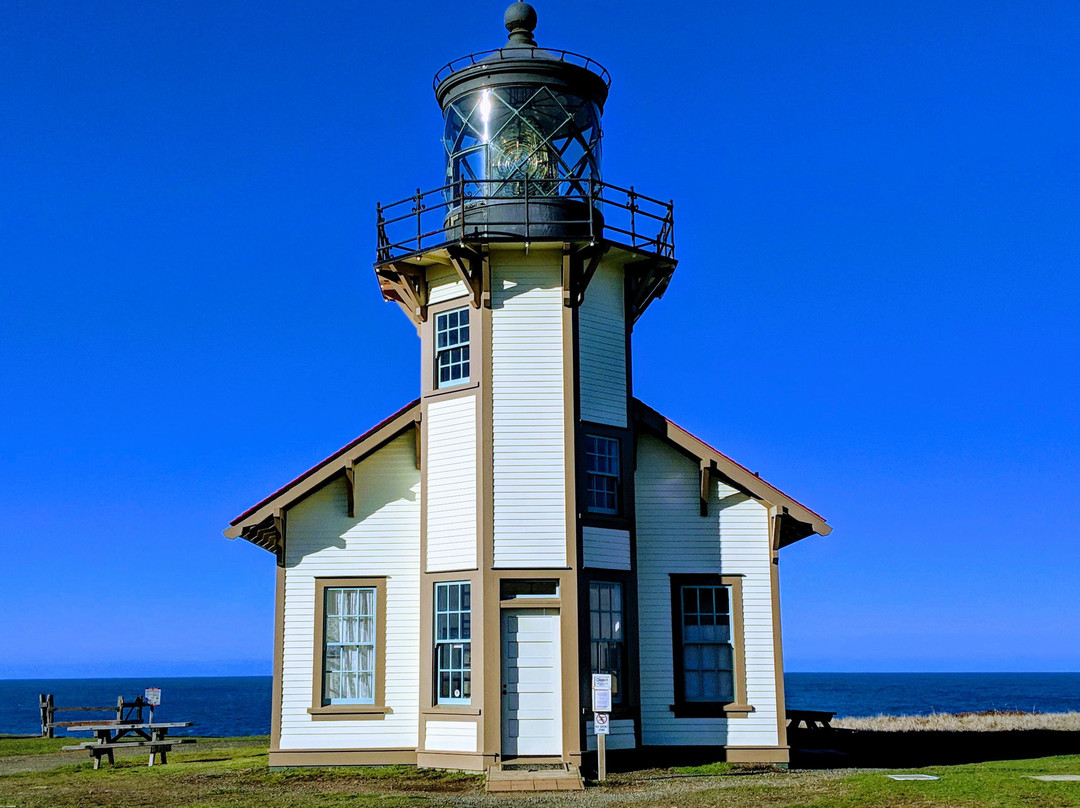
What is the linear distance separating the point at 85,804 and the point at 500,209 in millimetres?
10112

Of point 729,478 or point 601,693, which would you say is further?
point 729,478

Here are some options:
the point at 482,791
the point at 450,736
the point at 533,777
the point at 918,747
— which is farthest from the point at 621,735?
the point at 918,747

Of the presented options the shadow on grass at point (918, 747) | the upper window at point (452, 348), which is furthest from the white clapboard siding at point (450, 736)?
the shadow on grass at point (918, 747)

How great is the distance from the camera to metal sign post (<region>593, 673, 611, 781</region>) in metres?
15.4

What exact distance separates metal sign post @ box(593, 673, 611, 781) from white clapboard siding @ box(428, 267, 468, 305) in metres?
6.30

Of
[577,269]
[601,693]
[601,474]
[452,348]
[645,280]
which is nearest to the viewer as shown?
[601,693]

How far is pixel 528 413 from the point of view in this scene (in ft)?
56.6

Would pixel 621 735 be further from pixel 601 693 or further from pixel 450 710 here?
pixel 450 710

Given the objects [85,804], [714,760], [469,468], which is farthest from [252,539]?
[714,760]

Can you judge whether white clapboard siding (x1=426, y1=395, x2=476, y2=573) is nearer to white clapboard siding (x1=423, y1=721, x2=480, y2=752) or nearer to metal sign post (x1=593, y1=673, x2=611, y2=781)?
white clapboard siding (x1=423, y1=721, x2=480, y2=752)

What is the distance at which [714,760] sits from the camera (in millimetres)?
17828

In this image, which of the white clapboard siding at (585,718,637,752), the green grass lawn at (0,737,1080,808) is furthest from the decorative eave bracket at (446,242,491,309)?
the green grass lawn at (0,737,1080,808)

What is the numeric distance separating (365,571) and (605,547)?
3.94 m

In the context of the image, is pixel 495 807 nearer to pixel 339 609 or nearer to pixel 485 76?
pixel 339 609
